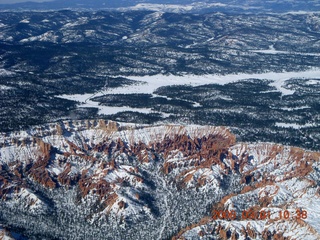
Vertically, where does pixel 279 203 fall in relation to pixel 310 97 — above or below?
above

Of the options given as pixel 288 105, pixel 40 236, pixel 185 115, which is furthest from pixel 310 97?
pixel 40 236

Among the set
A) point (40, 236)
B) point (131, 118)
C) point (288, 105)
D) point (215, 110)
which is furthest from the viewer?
point (288, 105)

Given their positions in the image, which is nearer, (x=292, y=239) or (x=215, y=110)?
(x=292, y=239)

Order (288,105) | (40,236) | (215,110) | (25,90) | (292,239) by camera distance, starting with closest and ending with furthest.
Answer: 1. (292,239)
2. (40,236)
3. (215,110)
4. (288,105)
5. (25,90)

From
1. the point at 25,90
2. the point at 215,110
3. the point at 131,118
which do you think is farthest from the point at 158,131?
the point at 25,90

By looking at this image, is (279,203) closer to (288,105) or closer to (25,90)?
(288,105)

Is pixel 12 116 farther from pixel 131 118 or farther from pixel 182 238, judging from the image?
pixel 182 238
